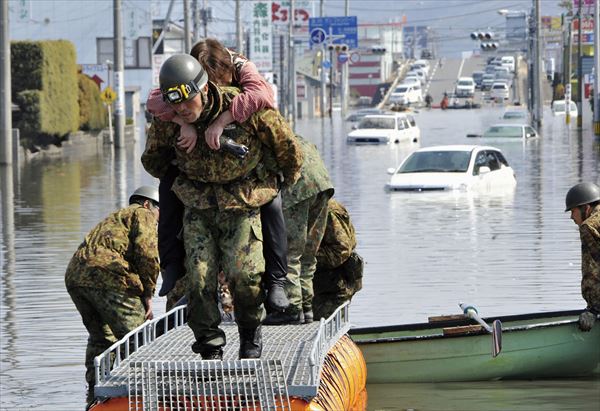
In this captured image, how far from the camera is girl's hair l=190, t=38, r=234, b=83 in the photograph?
780 cm

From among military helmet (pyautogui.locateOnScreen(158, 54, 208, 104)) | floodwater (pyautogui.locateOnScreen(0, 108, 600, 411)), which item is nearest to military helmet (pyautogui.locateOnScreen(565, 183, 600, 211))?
floodwater (pyautogui.locateOnScreen(0, 108, 600, 411))

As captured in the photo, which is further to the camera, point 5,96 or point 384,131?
point 384,131

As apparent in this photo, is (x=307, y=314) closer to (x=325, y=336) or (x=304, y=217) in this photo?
(x=304, y=217)

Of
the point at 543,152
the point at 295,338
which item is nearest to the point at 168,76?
the point at 295,338

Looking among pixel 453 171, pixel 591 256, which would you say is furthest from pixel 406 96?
pixel 591 256

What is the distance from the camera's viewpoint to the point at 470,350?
11.3m

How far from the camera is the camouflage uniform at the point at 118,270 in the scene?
30.9 ft

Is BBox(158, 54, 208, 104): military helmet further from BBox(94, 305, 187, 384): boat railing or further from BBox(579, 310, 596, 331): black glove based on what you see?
BBox(579, 310, 596, 331): black glove

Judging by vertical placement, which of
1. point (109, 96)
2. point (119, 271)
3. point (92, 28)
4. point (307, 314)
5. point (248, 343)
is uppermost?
point (92, 28)

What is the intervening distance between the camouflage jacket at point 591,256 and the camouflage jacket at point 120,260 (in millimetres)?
3146

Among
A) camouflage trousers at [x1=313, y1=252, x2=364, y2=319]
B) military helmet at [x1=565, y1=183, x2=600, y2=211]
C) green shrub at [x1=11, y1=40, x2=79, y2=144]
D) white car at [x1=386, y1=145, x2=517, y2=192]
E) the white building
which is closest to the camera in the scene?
camouflage trousers at [x1=313, y1=252, x2=364, y2=319]

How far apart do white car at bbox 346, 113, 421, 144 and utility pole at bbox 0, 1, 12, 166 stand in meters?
19.0

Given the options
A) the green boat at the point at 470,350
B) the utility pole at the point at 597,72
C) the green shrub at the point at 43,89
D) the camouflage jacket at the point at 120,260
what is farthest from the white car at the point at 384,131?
the camouflage jacket at the point at 120,260

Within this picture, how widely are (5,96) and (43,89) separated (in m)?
9.27
